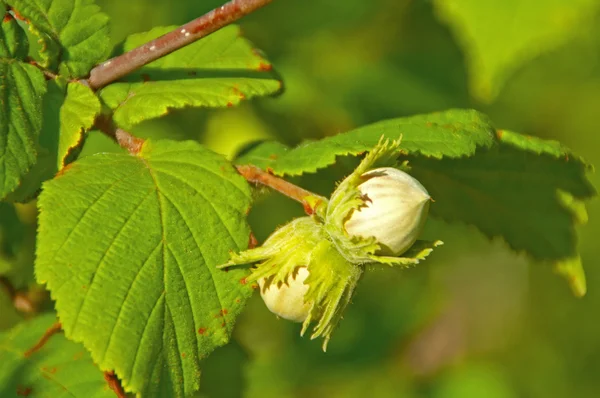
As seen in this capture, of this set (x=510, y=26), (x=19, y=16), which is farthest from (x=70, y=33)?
(x=510, y=26)

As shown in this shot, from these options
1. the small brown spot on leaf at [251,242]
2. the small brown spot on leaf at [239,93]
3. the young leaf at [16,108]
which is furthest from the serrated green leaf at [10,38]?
the small brown spot on leaf at [251,242]

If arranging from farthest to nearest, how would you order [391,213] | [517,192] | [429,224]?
1. [429,224]
2. [517,192]
3. [391,213]

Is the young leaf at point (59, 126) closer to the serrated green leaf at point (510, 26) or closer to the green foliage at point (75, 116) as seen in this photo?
the green foliage at point (75, 116)

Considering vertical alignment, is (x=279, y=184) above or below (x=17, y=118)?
below

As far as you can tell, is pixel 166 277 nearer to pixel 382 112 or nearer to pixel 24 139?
pixel 24 139

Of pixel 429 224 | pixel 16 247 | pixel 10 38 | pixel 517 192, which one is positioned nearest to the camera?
pixel 10 38

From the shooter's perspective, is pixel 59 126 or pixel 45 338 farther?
pixel 45 338

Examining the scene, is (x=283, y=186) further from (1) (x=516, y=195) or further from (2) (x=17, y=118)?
(1) (x=516, y=195)

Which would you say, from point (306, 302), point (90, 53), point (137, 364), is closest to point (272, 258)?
point (306, 302)
